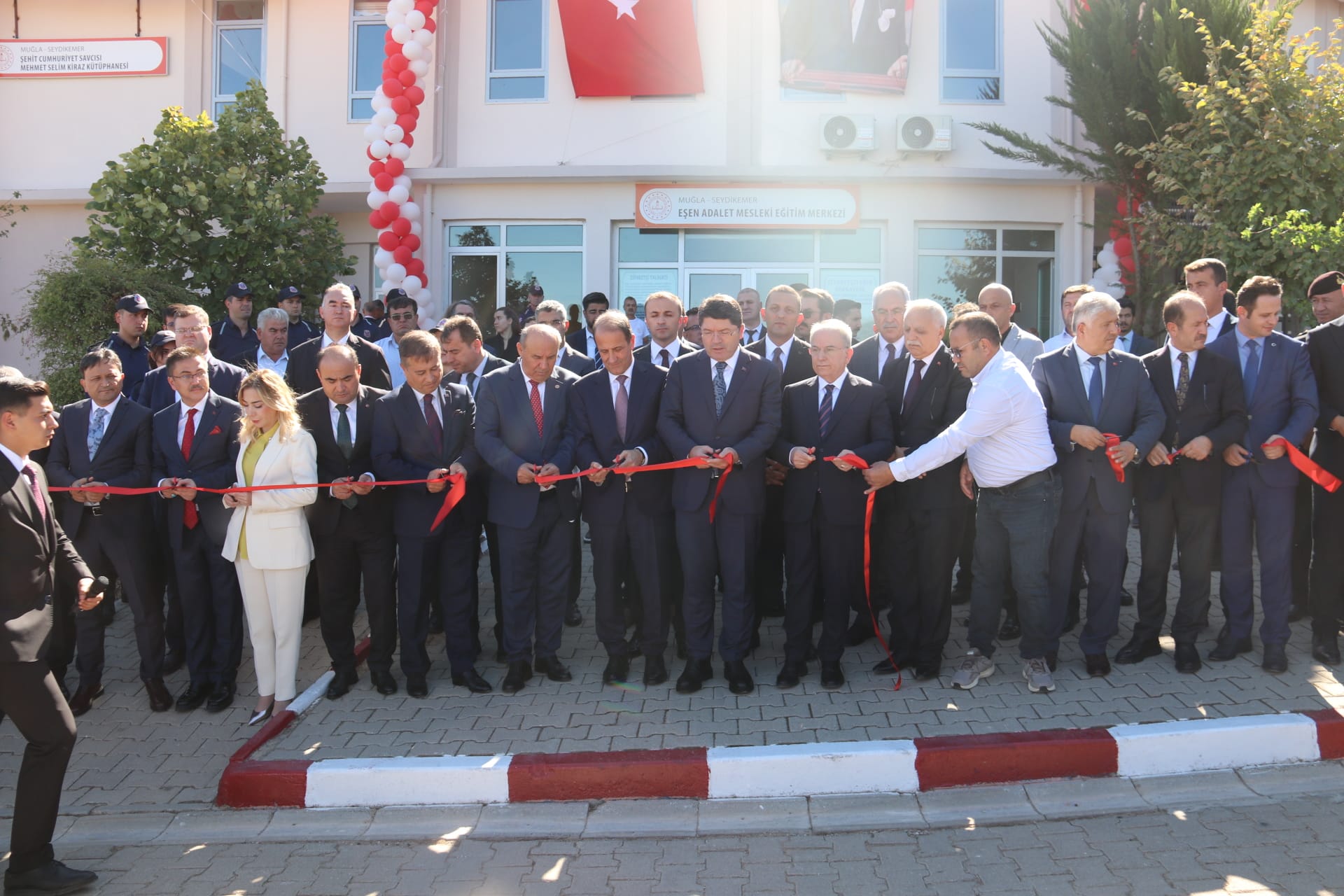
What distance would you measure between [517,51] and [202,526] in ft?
36.5

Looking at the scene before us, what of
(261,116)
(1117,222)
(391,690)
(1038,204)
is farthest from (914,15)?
(391,690)

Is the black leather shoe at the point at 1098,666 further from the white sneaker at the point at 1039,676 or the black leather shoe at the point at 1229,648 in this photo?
the black leather shoe at the point at 1229,648

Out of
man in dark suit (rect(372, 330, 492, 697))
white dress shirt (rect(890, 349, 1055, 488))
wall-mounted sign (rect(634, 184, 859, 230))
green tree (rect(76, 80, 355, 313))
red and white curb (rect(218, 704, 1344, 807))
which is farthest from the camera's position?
wall-mounted sign (rect(634, 184, 859, 230))

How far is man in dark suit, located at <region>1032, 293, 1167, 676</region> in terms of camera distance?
5.54m

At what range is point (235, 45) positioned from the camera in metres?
15.5

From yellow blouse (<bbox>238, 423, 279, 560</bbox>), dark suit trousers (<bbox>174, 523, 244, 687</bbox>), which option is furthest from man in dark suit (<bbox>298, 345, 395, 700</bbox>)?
dark suit trousers (<bbox>174, 523, 244, 687</bbox>)

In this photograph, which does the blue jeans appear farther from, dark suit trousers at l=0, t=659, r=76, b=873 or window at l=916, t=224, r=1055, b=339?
window at l=916, t=224, r=1055, b=339

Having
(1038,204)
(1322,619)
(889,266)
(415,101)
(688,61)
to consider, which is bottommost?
(1322,619)

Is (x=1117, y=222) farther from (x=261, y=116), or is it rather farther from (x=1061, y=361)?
(x=261, y=116)

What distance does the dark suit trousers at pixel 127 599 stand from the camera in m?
5.91

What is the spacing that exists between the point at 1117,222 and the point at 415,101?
9641 millimetres

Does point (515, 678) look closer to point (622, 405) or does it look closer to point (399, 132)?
point (622, 405)

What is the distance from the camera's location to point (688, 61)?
14.3 metres

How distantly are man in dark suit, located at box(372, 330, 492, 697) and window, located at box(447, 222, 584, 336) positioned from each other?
925cm
